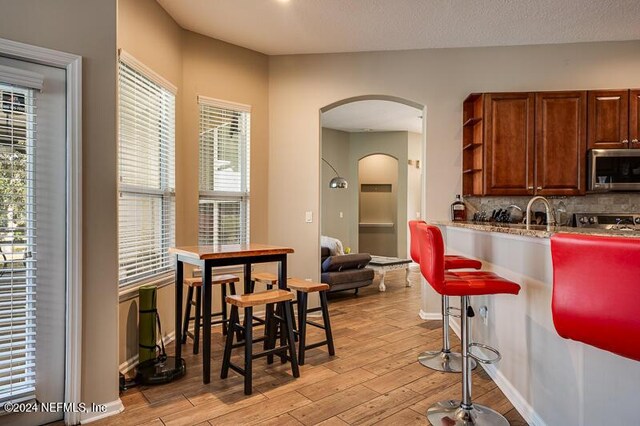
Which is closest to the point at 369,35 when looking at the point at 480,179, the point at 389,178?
the point at 480,179

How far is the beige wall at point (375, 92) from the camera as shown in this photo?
4387 millimetres

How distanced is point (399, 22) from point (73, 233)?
10.9 ft

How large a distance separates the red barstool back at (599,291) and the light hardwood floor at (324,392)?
128 centimetres

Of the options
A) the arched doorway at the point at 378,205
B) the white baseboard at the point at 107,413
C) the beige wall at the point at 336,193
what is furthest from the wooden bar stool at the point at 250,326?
the arched doorway at the point at 378,205

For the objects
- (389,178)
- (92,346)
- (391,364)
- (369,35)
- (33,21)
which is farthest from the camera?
(389,178)

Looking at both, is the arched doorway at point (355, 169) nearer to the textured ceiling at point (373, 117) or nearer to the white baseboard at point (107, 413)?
the textured ceiling at point (373, 117)

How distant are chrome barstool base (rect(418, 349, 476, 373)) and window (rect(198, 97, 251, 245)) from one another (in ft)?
7.36

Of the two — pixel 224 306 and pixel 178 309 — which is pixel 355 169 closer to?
pixel 224 306

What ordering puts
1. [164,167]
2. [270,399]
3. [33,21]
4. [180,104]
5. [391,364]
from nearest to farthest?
[33,21] → [270,399] → [391,364] → [164,167] → [180,104]

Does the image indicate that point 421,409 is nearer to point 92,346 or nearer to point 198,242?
point 92,346

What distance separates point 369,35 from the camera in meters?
4.11

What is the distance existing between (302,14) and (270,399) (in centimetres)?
325

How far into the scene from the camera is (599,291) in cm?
123

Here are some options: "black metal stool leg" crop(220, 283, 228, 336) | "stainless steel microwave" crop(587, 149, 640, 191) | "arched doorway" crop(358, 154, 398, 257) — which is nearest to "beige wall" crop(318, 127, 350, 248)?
"arched doorway" crop(358, 154, 398, 257)
